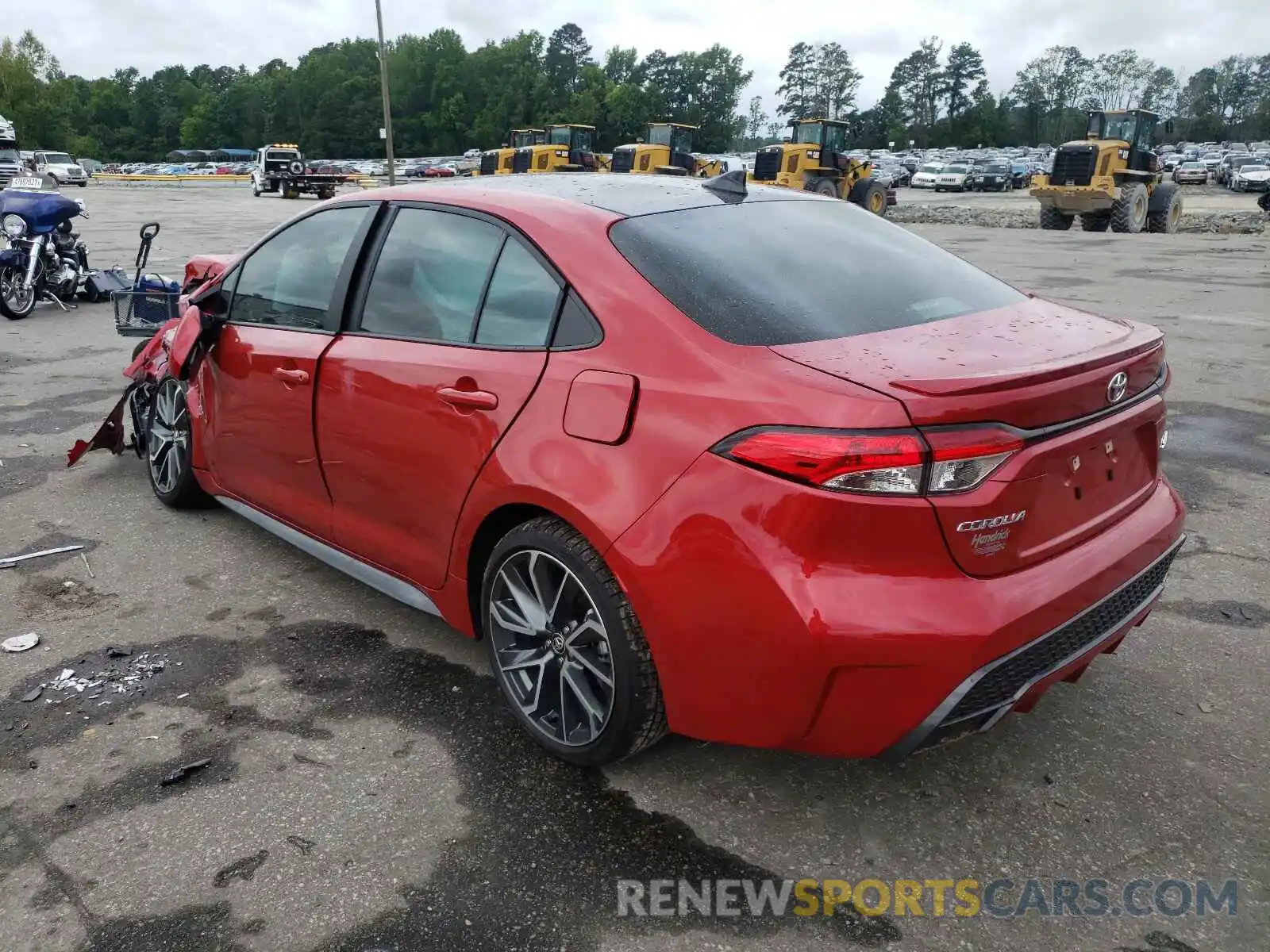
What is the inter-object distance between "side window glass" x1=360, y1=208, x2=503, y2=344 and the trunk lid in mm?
1121

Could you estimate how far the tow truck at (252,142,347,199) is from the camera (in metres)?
46.4

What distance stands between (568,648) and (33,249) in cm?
1058

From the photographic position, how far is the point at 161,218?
2791cm

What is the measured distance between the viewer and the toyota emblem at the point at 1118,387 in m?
2.53

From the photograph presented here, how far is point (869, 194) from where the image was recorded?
29641 mm

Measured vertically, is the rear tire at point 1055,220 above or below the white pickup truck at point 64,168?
above

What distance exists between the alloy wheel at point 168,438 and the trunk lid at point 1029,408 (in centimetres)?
333

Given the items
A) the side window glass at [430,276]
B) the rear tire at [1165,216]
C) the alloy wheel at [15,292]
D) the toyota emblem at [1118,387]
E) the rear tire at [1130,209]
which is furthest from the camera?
the rear tire at [1165,216]

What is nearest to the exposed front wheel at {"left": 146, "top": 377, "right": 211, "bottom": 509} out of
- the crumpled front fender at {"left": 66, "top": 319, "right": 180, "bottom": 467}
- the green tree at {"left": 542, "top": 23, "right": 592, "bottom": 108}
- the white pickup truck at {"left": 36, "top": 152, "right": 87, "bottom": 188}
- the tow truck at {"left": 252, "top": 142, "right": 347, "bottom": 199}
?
the crumpled front fender at {"left": 66, "top": 319, "right": 180, "bottom": 467}

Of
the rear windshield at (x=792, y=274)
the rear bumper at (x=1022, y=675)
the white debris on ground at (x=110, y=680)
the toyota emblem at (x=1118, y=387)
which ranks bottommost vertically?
the white debris on ground at (x=110, y=680)

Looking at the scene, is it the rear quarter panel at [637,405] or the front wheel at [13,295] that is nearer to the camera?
the rear quarter panel at [637,405]

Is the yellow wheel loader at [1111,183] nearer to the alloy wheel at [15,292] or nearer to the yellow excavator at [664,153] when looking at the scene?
the yellow excavator at [664,153]

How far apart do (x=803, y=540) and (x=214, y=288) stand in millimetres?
3126

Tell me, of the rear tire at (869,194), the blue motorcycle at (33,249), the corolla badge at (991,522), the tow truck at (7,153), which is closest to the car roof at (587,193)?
the corolla badge at (991,522)
